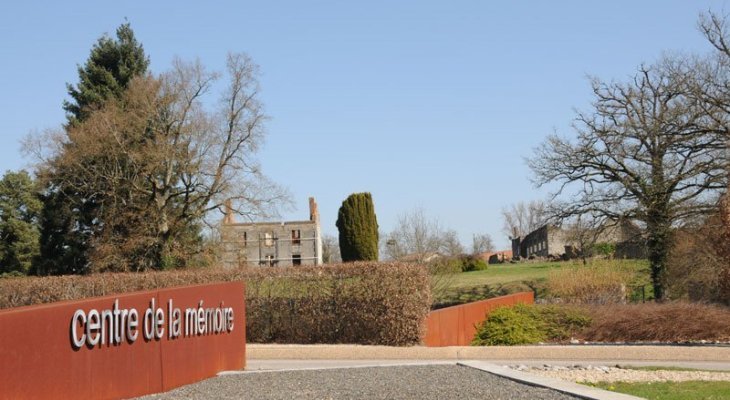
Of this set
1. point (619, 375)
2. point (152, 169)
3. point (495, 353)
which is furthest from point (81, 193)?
point (619, 375)

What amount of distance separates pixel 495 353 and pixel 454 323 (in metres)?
4.44

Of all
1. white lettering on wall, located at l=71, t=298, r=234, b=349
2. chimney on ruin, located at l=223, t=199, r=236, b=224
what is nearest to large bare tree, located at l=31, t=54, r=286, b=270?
chimney on ruin, located at l=223, t=199, r=236, b=224

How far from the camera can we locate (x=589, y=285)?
33.5 meters

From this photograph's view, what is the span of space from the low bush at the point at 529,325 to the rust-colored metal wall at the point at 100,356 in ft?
34.7

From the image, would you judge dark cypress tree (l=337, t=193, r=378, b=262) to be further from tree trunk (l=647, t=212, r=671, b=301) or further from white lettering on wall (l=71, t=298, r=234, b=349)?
white lettering on wall (l=71, t=298, r=234, b=349)

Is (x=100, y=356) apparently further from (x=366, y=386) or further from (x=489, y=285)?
(x=489, y=285)

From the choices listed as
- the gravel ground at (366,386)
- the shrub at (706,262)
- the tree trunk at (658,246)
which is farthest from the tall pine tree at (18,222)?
the gravel ground at (366,386)

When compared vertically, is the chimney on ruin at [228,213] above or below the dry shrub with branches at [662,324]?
above

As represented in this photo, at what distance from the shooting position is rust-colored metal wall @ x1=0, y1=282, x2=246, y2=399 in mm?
10062

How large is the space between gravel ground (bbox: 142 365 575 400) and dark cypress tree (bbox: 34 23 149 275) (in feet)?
107

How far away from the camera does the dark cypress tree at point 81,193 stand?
47.5 meters

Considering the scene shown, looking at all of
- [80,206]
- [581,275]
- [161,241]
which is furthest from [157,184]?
[581,275]

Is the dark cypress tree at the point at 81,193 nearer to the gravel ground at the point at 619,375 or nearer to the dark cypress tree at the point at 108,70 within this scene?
the dark cypress tree at the point at 108,70

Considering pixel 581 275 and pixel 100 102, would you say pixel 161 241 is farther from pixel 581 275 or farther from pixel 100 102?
pixel 581 275
